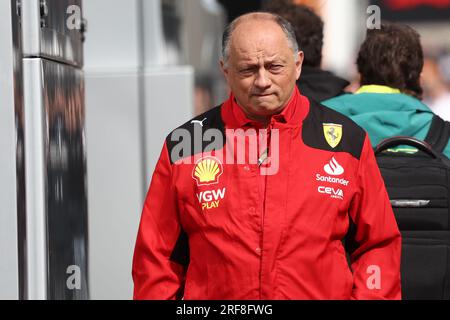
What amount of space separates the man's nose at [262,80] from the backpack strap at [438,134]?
44.5 inches

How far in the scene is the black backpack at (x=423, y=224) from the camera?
12.8ft

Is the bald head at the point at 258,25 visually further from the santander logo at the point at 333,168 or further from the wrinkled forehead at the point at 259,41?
the santander logo at the point at 333,168

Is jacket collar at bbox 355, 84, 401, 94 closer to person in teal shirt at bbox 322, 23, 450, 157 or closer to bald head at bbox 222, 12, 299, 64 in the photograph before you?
person in teal shirt at bbox 322, 23, 450, 157

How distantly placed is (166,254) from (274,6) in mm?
1888

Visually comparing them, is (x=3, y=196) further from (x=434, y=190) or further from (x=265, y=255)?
(x=434, y=190)

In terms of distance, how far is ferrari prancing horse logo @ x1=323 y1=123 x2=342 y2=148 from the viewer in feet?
11.2

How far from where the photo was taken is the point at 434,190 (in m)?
3.92

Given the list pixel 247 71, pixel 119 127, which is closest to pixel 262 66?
pixel 247 71

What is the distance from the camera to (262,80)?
326 cm

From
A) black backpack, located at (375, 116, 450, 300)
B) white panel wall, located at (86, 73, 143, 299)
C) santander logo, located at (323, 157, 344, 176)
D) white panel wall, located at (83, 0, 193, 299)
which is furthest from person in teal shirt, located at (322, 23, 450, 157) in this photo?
white panel wall, located at (86, 73, 143, 299)

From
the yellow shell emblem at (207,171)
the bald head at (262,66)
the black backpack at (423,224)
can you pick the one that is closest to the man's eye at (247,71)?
the bald head at (262,66)

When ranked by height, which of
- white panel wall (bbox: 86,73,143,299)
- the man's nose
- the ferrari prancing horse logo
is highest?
the man's nose

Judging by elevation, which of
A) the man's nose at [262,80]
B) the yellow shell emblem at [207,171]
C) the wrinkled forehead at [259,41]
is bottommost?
the yellow shell emblem at [207,171]

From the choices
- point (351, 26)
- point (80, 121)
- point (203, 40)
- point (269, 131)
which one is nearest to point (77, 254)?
point (80, 121)
